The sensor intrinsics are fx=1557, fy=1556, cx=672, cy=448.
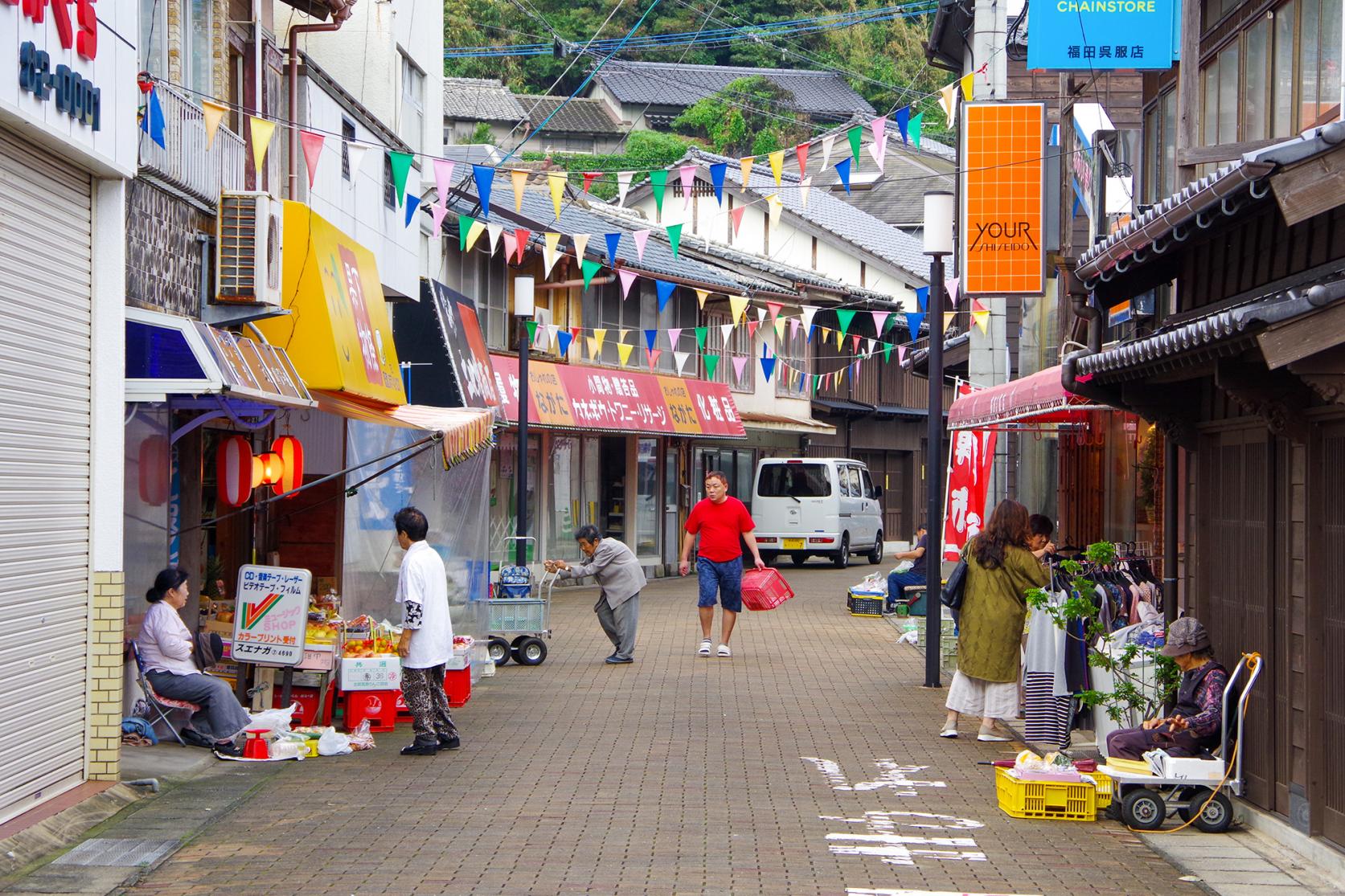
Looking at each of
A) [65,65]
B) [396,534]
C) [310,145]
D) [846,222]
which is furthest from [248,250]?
[846,222]

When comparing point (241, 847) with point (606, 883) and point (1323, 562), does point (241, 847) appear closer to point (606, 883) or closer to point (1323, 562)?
point (606, 883)

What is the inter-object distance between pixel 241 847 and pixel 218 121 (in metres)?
6.14

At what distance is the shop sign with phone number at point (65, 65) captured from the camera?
7.98 metres

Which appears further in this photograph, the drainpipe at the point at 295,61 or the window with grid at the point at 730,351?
the window with grid at the point at 730,351

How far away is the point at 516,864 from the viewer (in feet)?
24.9

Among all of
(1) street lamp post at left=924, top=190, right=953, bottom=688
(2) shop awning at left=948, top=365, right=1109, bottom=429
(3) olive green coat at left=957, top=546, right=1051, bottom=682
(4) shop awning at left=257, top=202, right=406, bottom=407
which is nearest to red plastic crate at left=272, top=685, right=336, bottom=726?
(4) shop awning at left=257, top=202, right=406, bottom=407

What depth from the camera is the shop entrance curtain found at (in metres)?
15.2

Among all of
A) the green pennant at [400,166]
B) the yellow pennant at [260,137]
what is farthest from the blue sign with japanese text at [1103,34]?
the yellow pennant at [260,137]

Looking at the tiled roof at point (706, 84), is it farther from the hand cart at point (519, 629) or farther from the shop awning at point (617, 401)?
the hand cart at point (519, 629)

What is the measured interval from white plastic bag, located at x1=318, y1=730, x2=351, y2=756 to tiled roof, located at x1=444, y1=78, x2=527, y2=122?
4849cm

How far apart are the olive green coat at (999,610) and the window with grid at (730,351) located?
23531 millimetres

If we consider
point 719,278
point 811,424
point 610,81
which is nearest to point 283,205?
point 719,278

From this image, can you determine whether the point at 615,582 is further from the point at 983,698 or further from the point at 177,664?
the point at 177,664

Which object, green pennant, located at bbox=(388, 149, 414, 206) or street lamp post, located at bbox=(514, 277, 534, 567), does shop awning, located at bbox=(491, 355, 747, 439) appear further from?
green pennant, located at bbox=(388, 149, 414, 206)
